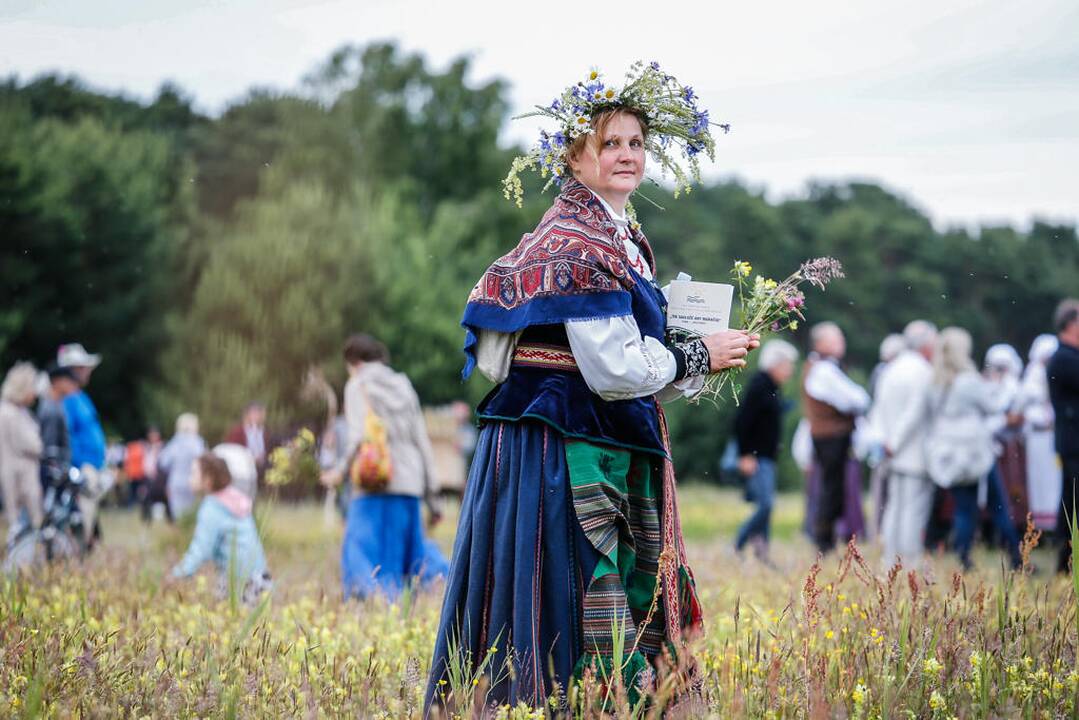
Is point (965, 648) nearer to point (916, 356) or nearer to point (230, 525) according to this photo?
point (230, 525)

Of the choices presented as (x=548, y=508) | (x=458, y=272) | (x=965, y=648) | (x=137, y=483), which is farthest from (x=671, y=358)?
(x=458, y=272)

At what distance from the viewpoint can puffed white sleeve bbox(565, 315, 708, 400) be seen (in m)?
4.05

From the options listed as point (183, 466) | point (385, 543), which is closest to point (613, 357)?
point (385, 543)

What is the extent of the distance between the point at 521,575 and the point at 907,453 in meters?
7.66

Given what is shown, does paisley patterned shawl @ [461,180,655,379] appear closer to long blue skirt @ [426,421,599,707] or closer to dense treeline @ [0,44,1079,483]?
long blue skirt @ [426,421,599,707]

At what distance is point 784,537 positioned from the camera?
63.1ft

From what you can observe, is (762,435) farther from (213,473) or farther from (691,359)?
(691,359)

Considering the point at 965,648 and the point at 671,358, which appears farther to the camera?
the point at 965,648

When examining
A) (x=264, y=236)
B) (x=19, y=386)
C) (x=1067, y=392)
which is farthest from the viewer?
(x=264, y=236)

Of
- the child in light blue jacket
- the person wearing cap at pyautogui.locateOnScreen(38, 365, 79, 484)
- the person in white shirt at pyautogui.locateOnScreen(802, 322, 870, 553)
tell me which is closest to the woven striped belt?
the child in light blue jacket

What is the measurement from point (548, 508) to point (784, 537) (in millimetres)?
15595

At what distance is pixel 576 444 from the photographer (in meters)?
4.20

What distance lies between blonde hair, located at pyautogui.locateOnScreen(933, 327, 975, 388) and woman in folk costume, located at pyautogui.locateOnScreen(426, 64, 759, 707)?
7.02 meters

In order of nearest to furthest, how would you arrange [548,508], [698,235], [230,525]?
[548,508] → [230,525] → [698,235]
